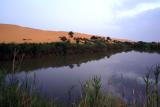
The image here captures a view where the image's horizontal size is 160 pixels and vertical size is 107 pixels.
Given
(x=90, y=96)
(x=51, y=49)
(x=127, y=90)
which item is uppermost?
(x=90, y=96)

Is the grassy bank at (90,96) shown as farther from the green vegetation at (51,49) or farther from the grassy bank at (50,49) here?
the green vegetation at (51,49)

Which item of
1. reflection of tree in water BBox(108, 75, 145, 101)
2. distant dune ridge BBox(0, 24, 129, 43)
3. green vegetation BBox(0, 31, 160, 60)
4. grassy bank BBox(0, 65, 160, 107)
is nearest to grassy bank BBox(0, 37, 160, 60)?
green vegetation BBox(0, 31, 160, 60)

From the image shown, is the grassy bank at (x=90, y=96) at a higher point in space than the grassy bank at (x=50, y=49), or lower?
higher

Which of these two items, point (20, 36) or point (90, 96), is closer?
point (90, 96)

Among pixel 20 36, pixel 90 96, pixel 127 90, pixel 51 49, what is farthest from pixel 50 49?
pixel 90 96

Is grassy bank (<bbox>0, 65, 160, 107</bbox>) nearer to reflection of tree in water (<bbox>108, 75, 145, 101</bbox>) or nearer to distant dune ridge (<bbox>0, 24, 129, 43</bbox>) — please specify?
reflection of tree in water (<bbox>108, 75, 145, 101</bbox>)

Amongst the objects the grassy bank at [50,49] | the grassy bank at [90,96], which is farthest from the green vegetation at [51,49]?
the grassy bank at [90,96]

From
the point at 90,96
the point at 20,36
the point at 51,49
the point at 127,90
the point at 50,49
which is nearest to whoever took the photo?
the point at 90,96

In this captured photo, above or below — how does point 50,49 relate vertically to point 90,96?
below

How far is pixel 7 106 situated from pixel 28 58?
20360 mm

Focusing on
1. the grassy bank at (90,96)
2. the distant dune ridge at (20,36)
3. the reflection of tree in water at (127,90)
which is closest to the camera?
the grassy bank at (90,96)

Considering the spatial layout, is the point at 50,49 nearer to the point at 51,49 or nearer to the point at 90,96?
the point at 51,49

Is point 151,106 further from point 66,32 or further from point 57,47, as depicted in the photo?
point 66,32

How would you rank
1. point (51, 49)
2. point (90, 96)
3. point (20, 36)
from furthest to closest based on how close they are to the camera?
point (20, 36)
point (51, 49)
point (90, 96)
